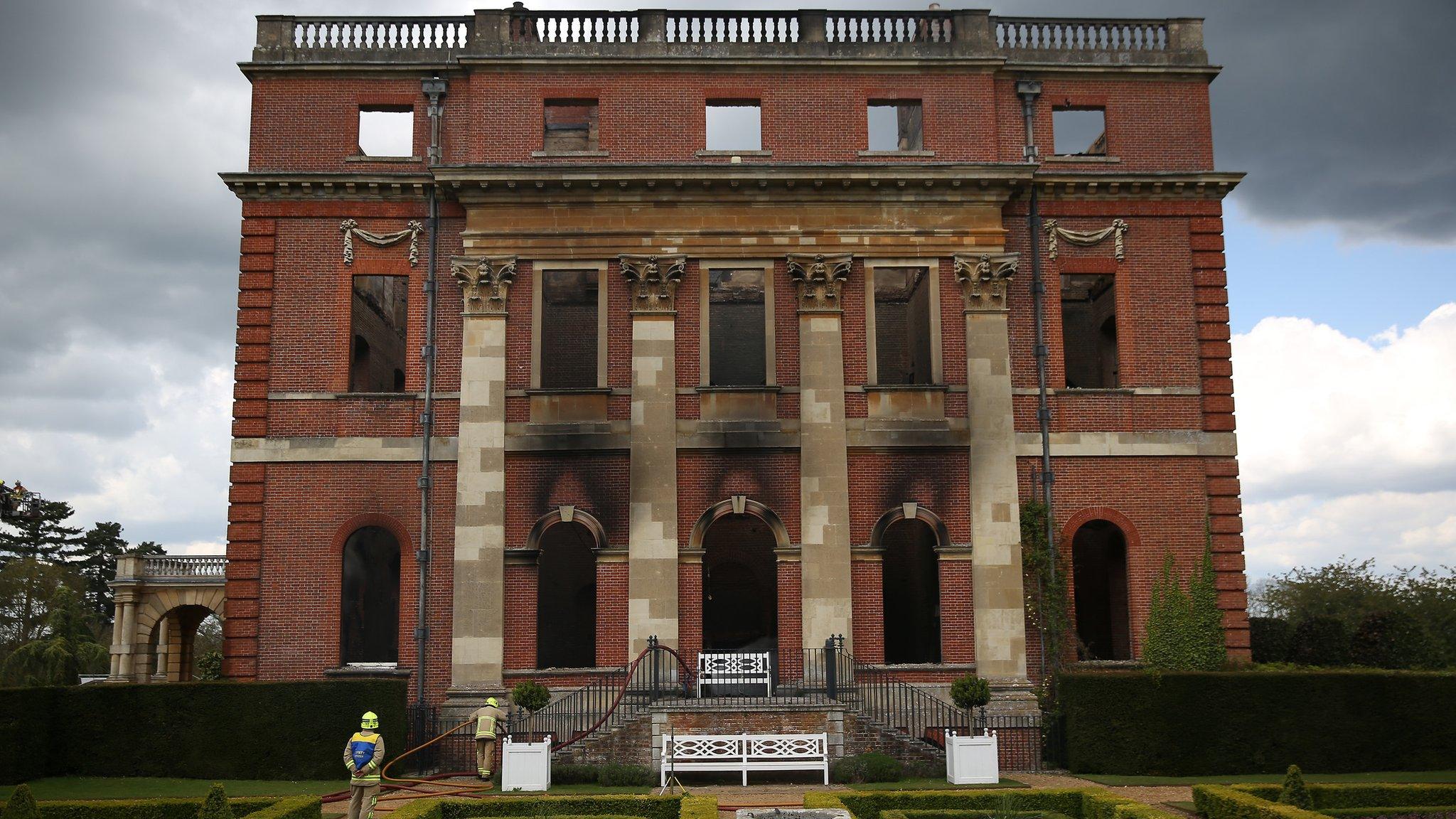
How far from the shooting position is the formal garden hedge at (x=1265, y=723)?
65.8 feet

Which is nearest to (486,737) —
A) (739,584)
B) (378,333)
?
(739,584)

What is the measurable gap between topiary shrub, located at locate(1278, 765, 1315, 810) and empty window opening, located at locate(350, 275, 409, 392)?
19.1m

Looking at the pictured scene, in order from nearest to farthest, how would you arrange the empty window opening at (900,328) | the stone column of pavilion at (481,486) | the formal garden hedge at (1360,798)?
the formal garden hedge at (1360,798)
the stone column of pavilion at (481,486)
the empty window opening at (900,328)

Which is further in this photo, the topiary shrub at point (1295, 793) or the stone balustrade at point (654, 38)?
the stone balustrade at point (654, 38)

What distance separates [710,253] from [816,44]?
17.2 feet

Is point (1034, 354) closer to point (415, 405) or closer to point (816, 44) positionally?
point (816, 44)

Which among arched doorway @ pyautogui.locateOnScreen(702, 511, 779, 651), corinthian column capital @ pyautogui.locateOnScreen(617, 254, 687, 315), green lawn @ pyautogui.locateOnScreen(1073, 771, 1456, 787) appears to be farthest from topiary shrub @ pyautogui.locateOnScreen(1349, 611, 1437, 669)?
corinthian column capital @ pyautogui.locateOnScreen(617, 254, 687, 315)

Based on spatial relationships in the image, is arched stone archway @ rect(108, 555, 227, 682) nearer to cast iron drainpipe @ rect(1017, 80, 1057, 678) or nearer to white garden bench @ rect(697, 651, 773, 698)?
A: white garden bench @ rect(697, 651, 773, 698)

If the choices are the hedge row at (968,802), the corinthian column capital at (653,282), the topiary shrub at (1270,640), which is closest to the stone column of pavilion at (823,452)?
the corinthian column capital at (653,282)

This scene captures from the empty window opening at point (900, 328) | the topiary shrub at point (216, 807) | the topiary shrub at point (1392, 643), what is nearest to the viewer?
the topiary shrub at point (216, 807)

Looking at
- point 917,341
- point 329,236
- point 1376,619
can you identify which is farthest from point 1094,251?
point 329,236

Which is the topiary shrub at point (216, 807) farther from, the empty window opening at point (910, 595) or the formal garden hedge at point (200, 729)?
the empty window opening at point (910, 595)

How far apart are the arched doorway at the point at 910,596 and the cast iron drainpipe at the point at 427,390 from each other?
10.5 metres

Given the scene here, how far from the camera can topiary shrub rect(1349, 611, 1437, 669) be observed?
24.7 metres
